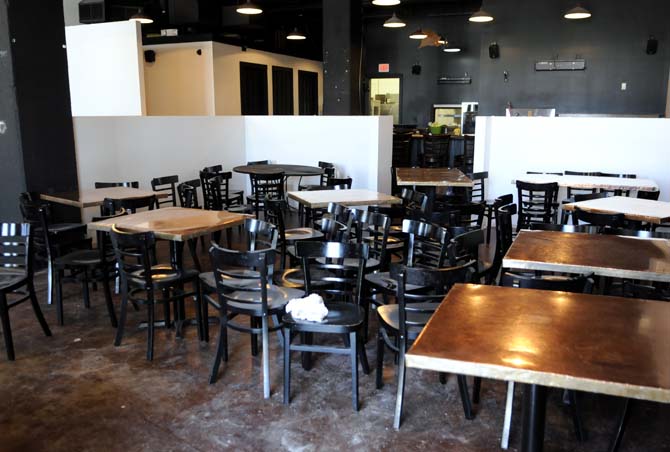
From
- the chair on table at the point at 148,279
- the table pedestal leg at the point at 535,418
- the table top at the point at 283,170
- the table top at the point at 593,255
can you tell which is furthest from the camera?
the table top at the point at 283,170

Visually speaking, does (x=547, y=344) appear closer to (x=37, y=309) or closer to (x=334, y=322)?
(x=334, y=322)

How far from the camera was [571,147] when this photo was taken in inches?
295

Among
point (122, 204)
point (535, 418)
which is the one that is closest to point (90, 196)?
point (122, 204)

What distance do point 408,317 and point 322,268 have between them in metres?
0.79

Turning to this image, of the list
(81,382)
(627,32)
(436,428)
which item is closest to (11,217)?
(81,382)

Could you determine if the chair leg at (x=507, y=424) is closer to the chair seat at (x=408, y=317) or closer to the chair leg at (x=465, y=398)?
the chair leg at (x=465, y=398)

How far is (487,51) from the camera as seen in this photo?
11.5 meters

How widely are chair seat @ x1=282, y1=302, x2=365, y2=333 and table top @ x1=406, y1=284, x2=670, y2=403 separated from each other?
797 mm

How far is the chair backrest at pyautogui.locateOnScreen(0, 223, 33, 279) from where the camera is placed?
3.71 m

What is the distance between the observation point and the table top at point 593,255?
2752mm

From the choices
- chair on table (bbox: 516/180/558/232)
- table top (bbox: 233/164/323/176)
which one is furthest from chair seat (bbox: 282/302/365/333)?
table top (bbox: 233/164/323/176)

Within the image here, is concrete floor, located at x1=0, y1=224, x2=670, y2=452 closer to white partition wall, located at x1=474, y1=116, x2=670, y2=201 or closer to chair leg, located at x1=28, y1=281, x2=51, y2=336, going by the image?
chair leg, located at x1=28, y1=281, x2=51, y2=336

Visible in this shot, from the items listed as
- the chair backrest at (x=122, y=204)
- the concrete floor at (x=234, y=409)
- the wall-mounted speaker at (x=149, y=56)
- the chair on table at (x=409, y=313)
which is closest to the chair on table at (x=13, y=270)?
Answer: the concrete floor at (x=234, y=409)

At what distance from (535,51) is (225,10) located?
237 inches
